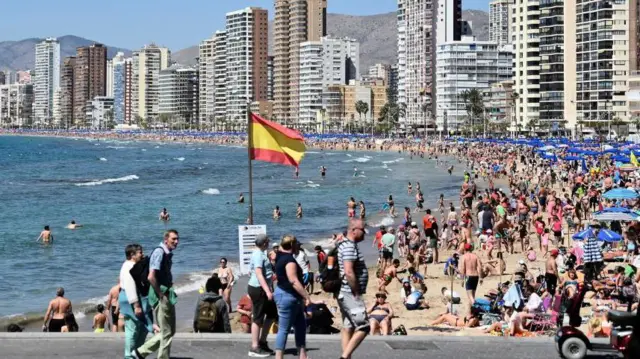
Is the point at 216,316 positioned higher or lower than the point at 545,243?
higher

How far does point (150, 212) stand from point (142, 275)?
136ft

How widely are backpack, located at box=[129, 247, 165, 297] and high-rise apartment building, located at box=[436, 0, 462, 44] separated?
622ft

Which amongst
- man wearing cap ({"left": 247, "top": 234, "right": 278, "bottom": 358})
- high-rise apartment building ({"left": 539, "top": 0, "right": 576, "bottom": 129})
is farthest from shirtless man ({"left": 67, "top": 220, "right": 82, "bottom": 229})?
high-rise apartment building ({"left": 539, "top": 0, "right": 576, "bottom": 129})

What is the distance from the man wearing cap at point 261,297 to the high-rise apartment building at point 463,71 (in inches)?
6782

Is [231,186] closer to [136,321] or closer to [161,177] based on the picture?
[161,177]

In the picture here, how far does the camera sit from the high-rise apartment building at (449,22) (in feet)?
646

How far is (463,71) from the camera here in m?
184

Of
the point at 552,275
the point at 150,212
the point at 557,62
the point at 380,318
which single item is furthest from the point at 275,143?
the point at 557,62

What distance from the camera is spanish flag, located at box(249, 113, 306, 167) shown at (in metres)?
14.7

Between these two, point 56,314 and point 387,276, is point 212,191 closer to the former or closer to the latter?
point 387,276

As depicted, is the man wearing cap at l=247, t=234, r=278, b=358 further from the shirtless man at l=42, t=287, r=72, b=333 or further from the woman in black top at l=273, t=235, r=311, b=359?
the shirtless man at l=42, t=287, r=72, b=333

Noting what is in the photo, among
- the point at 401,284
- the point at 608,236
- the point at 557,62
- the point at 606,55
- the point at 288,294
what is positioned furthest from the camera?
the point at 557,62

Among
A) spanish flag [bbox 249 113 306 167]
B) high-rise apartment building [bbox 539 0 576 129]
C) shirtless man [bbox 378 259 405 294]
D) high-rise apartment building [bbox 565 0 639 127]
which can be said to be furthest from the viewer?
high-rise apartment building [bbox 539 0 576 129]

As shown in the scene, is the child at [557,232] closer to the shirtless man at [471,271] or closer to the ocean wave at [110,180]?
the shirtless man at [471,271]
